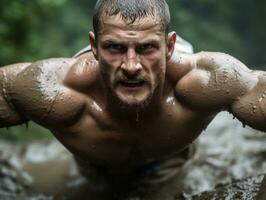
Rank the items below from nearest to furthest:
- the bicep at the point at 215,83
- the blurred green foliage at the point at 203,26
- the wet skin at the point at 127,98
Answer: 1. the wet skin at the point at 127,98
2. the bicep at the point at 215,83
3. the blurred green foliage at the point at 203,26

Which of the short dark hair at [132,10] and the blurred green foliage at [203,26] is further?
the blurred green foliage at [203,26]

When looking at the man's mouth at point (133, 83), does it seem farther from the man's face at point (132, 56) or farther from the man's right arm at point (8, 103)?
the man's right arm at point (8, 103)

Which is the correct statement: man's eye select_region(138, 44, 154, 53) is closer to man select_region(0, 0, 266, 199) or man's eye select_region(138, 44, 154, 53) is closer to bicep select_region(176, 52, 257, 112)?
man select_region(0, 0, 266, 199)

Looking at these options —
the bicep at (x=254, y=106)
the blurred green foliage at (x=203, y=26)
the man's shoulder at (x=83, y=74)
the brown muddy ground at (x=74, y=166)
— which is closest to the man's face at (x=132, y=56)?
the man's shoulder at (x=83, y=74)

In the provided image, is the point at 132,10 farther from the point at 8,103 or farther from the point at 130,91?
the point at 8,103

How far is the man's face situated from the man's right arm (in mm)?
427

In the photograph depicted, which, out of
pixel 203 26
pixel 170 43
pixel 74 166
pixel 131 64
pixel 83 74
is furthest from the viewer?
pixel 203 26

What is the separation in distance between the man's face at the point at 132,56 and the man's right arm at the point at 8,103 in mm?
427

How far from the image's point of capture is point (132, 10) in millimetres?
1672

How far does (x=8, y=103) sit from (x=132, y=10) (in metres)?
0.66

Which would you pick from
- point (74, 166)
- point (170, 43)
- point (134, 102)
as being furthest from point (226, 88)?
point (74, 166)

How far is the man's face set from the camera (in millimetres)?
1672

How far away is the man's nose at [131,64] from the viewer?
1.66m

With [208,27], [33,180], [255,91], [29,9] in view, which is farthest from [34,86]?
[208,27]
